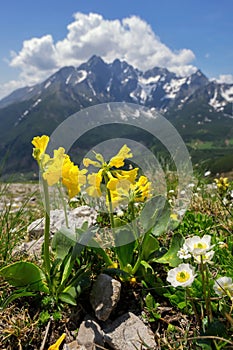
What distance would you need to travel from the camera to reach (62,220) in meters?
4.14

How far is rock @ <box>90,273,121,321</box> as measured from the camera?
2.53 metres

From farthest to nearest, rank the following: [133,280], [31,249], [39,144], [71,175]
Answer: [31,249]
[133,280]
[71,175]
[39,144]

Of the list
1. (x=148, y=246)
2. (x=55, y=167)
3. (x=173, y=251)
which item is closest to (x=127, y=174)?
(x=55, y=167)

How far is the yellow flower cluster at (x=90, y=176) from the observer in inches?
89.0

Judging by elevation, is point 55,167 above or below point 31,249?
above

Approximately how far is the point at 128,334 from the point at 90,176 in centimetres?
118

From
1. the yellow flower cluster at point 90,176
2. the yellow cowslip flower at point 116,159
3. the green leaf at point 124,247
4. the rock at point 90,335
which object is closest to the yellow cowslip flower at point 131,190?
the yellow flower cluster at point 90,176

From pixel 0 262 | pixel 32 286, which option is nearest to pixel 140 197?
pixel 32 286

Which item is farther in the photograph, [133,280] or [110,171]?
[133,280]

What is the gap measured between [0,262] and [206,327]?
189 centimetres

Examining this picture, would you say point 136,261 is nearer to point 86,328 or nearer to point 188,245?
point 86,328

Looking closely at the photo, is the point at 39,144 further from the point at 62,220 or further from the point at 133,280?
the point at 62,220

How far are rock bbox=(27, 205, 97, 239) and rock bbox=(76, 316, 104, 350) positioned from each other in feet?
5.06

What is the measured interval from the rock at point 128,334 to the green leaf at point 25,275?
602mm
